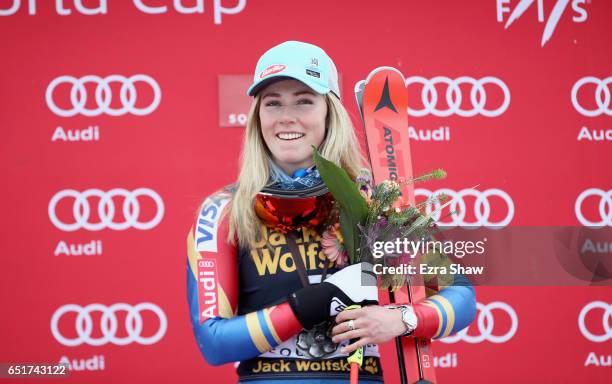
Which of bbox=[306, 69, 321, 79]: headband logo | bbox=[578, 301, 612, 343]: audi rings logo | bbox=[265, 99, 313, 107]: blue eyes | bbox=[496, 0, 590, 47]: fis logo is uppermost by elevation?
bbox=[496, 0, 590, 47]: fis logo

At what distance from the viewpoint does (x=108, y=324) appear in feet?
13.6

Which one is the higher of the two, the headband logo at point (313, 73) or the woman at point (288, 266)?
the headband logo at point (313, 73)

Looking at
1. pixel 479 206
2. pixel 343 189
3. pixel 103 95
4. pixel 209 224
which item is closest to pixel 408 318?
pixel 343 189

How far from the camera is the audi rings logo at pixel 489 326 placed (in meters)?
4.33

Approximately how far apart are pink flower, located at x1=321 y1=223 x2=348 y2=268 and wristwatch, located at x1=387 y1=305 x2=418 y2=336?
19cm

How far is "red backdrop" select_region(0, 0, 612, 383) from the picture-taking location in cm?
411

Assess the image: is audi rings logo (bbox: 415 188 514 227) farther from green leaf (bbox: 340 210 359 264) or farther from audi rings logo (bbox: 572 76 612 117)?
green leaf (bbox: 340 210 359 264)

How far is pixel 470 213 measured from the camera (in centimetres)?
432

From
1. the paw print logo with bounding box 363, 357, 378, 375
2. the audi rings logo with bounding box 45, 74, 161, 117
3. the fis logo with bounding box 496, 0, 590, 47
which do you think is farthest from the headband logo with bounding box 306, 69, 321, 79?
the fis logo with bounding box 496, 0, 590, 47

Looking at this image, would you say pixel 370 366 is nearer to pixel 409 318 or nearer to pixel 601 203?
pixel 409 318

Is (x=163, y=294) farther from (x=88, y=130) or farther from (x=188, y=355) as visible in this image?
(x=88, y=130)

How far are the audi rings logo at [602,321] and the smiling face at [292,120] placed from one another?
8.83ft

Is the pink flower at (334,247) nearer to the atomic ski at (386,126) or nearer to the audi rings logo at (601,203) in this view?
the atomic ski at (386,126)

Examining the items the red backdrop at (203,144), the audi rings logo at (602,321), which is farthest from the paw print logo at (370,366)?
the audi rings logo at (602,321)
